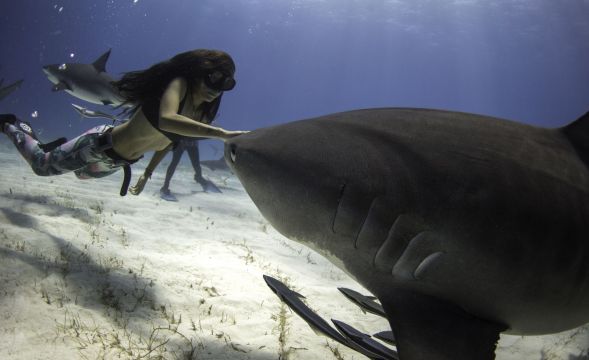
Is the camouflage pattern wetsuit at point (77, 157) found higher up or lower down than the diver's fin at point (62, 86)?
lower down

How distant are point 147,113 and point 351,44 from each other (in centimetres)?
10621

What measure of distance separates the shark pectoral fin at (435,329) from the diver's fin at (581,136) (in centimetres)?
106

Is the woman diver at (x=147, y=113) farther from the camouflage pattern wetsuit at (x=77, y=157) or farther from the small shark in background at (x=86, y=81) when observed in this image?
the small shark in background at (x=86, y=81)

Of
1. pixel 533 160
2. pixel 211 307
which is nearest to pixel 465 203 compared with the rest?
pixel 533 160

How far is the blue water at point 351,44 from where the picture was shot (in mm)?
51688

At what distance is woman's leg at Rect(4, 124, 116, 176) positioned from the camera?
4438 mm

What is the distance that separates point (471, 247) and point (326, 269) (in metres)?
4.50

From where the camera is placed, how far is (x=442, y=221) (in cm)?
141

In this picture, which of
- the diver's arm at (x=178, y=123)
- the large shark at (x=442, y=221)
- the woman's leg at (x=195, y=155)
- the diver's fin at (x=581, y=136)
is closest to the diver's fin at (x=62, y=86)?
the woman's leg at (x=195, y=155)

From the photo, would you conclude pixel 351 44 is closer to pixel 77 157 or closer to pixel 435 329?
pixel 77 157

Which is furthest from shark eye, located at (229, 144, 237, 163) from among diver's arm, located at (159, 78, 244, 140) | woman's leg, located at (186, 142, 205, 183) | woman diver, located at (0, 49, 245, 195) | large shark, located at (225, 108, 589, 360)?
woman's leg, located at (186, 142, 205, 183)

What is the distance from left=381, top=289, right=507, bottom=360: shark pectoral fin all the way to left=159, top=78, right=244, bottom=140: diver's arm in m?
1.60

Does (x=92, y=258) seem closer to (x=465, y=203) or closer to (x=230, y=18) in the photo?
(x=465, y=203)

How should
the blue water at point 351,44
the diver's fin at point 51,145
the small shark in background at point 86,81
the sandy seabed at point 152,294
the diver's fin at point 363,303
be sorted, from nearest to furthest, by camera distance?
the diver's fin at point 363,303, the sandy seabed at point 152,294, the diver's fin at point 51,145, the small shark in background at point 86,81, the blue water at point 351,44
